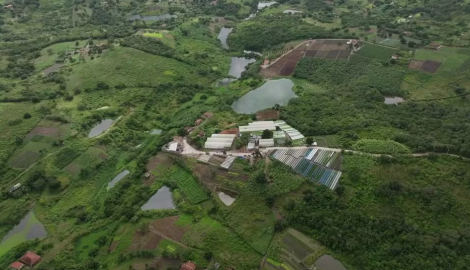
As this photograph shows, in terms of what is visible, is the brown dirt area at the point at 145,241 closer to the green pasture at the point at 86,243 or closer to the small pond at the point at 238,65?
the green pasture at the point at 86,243

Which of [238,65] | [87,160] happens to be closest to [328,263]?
[87,160]

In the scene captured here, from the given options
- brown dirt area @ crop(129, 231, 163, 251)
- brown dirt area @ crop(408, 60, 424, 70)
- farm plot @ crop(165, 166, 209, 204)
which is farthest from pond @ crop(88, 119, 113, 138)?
brown dirt area @ crop(408, 60, 424, 70)

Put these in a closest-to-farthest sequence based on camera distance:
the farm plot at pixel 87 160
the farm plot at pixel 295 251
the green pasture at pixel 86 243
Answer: the farm plot at pixel 295 251 < the green pasture at pixel 86 243 < the farm plot at pixel 87 160

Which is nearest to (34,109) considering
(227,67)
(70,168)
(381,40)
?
(70,168)

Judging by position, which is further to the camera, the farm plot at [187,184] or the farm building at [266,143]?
the farm building at [266,143]

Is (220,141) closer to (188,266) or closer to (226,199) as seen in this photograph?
(226,199)

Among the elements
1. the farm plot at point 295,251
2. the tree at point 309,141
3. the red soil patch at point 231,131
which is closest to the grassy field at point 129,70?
the red soil patch at point 231,131
